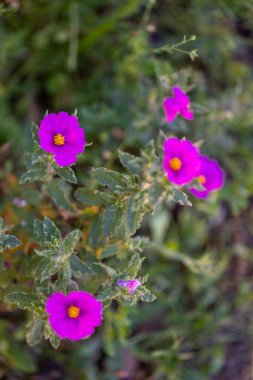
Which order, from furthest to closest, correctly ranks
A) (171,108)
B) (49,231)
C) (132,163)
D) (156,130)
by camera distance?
(156,130) < (171,108) < (132,163) < (49,231)

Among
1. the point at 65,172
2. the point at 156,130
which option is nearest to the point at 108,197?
the point at 65,172

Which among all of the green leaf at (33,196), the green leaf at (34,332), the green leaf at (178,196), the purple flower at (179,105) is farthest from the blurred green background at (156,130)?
the green leaf at (178,196)

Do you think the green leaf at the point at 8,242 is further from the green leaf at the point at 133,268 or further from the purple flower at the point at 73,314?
the green leaf at the point at 133,268

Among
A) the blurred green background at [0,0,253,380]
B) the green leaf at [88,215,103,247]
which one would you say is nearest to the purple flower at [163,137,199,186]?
the green leaf at [88,215,103,247]

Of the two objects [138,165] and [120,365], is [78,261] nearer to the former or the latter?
[138,165]

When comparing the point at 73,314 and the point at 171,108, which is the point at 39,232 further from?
the point at 171,108
